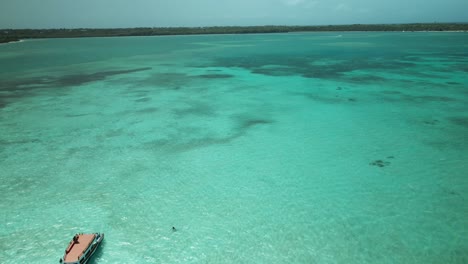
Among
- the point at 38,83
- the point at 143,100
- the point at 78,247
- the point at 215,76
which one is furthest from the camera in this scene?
the point at 215,76

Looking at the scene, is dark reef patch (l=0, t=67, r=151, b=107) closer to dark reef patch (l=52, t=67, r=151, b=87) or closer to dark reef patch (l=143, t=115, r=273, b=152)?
dark reef patch (l=52, t=67, r=151, b=87)

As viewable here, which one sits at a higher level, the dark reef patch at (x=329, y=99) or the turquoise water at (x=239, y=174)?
the dark reef patch at (x=329, y=99)

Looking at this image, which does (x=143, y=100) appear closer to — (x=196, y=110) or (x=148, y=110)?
(x=148, y=110)

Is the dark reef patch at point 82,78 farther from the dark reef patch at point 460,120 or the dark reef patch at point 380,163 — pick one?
the dark reef patch at point 460,120

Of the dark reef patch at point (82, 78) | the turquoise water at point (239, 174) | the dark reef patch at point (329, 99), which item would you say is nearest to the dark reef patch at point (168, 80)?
the turquoise water at point (239, 174)

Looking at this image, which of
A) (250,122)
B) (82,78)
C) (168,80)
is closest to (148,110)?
(250,122)
